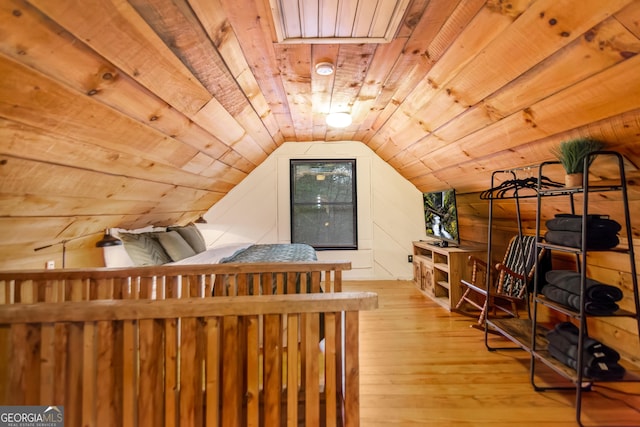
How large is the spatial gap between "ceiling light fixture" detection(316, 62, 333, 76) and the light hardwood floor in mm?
2067

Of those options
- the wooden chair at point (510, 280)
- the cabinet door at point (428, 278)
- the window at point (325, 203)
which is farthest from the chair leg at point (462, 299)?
the window at point (325, 203)

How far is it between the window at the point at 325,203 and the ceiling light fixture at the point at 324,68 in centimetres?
265

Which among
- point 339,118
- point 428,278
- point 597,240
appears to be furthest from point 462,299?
point 339,118

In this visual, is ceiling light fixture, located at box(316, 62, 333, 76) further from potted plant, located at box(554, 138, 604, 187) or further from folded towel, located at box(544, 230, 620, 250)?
folded towel, located at box(544, 230, 620, 250)

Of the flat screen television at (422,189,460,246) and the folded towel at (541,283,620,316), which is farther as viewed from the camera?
the flat screen television at (422,189,460,246)

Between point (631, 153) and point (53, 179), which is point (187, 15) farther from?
point (631, 153)

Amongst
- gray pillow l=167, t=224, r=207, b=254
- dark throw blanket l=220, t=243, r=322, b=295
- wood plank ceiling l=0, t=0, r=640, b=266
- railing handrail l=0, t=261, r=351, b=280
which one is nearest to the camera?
wood plank ceiling l=0, t=0, r=640, b=266

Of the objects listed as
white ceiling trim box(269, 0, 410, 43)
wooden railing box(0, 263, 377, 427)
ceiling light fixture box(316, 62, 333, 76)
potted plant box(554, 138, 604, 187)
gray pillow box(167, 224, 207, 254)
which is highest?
ceiling light fixture box(316, 62, 333, 76)

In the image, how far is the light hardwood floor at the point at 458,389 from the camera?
5.43 feet

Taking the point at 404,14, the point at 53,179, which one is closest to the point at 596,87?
the point at 404,14

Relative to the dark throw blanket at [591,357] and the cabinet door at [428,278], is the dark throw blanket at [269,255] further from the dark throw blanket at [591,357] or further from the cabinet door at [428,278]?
the dark throw blanket at [591,357]

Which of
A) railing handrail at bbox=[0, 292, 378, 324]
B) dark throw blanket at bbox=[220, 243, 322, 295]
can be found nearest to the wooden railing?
railing handrail at bbox=[0, 292, 378, 324]

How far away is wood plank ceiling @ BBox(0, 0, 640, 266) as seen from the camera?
1.13m

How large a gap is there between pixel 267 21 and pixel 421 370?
234cm
